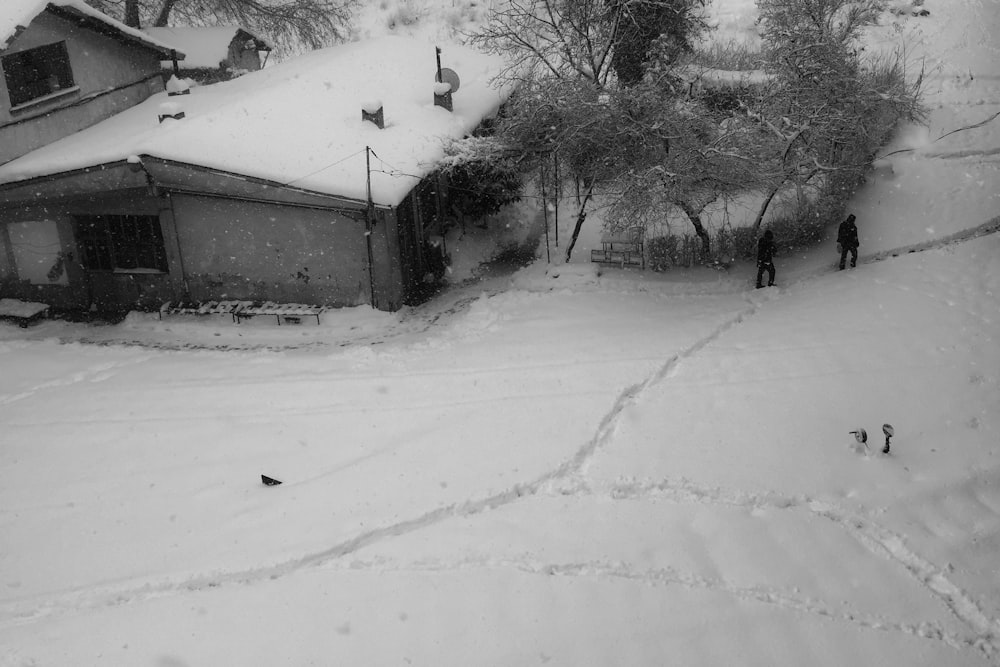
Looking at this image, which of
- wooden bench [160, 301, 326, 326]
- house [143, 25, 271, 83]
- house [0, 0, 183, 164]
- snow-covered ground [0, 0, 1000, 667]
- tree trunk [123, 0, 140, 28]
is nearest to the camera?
snow-covered ground [0, 0, 1000, 667]

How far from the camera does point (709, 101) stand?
17.8 metres

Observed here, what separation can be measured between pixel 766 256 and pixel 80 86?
1635 cm

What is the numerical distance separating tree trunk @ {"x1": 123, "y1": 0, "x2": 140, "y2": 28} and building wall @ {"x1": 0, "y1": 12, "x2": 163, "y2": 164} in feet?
19.9

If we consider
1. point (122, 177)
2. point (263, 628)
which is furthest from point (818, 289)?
point (122, 177)

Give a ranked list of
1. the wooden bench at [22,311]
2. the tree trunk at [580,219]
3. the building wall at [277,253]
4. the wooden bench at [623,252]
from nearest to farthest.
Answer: the building wall at [277,253], the wooden bench at [22,311], the tree trunk at [580,219], the wooden bench at [623,252]

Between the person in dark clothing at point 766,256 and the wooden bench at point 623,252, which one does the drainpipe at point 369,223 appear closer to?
the wooden bench at point 623,252

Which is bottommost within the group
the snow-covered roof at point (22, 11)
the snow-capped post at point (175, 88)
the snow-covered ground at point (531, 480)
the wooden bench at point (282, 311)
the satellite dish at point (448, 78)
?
the snow-covered ground at point (531, 480)

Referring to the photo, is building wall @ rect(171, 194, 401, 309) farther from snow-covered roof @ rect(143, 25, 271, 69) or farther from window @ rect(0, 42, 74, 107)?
snow-covered roof @ rect(143, 25, 271, 69)

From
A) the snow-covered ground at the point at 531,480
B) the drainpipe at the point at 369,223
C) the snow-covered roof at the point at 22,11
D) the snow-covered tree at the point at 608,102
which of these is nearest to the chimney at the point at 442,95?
the snow-covered tree at the point at 608,102

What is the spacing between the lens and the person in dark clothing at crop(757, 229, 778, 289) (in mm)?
13281

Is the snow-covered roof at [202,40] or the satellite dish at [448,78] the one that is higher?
the snow-covered roof at [202,40]

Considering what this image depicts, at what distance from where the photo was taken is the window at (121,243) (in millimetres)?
14602

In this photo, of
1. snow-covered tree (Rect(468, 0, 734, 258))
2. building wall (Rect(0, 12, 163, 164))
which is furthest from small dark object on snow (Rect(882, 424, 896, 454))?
building wall (Rect(0, 12, 163, 164))

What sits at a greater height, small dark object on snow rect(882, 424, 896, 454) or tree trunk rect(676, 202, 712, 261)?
tree trunk rect(676, 202, 712, 261)
